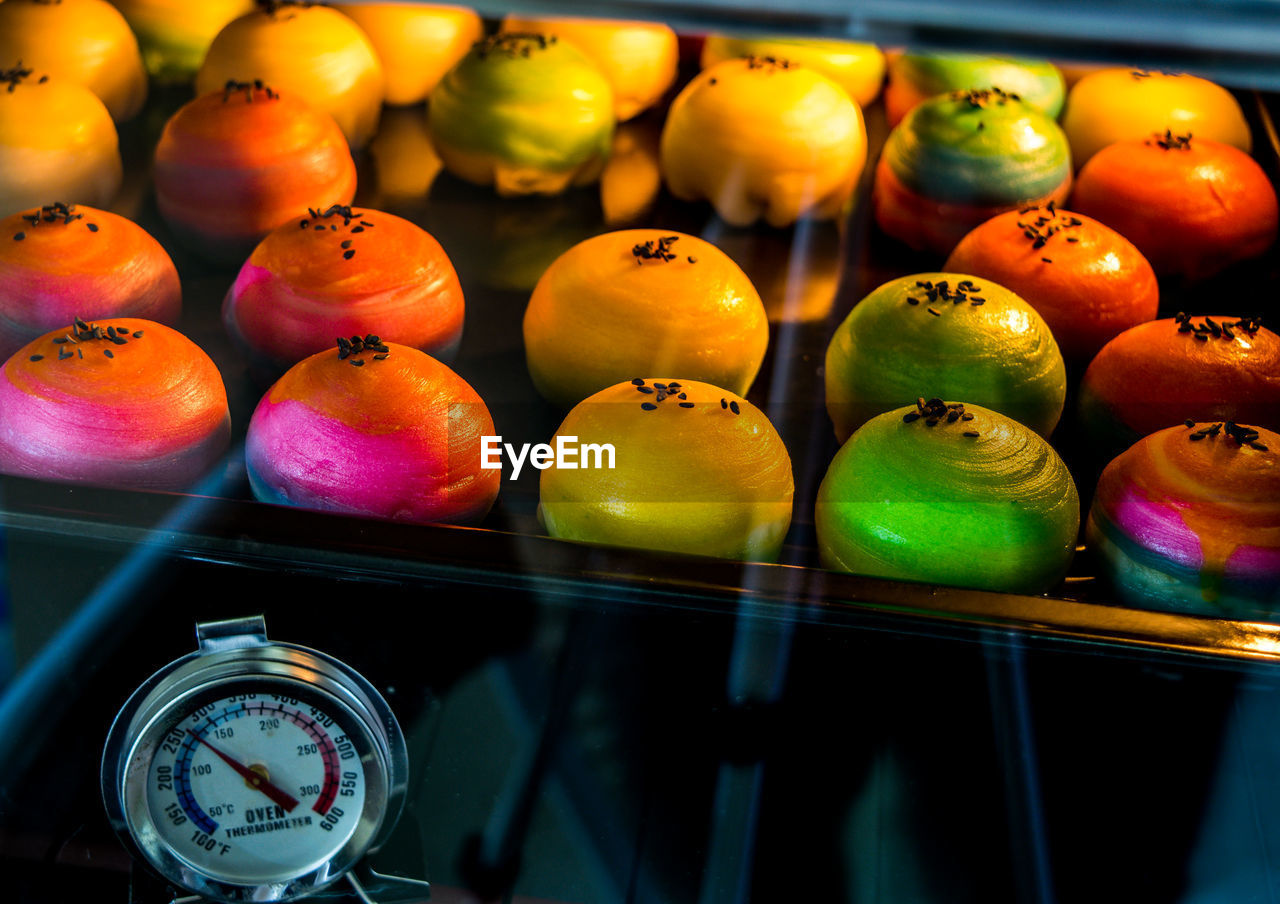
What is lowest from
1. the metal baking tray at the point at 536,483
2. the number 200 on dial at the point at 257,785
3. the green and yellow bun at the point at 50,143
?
the number 200 on dial at the point at 257,785

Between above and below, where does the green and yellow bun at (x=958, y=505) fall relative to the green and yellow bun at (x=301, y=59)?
below

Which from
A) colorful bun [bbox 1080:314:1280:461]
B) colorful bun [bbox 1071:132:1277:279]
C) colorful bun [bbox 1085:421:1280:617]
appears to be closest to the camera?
colorful bun [bbox 1085:421:1280:617]

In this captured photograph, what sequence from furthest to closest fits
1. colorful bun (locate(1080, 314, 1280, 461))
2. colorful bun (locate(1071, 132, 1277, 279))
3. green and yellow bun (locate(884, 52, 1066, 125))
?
green and yellow bun (locate(884, 52, 1066, 125)) → colorful bun (locate(1071, 132, 1277, 279)) → colorful bun (locate(1080, 314, 1280, 461))

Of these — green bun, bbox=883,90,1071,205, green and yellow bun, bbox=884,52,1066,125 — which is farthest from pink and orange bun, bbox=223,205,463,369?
green and yellow bun, bbox=884,52,1066,125

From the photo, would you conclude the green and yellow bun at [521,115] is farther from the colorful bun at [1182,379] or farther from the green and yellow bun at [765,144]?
the colorful bun at [1182,379]

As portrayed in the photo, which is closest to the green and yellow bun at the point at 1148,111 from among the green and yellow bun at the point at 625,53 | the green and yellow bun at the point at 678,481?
the green and yellow bun at the point at 625,53

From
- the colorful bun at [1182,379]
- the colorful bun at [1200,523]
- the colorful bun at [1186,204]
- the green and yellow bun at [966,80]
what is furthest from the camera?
the green and yellow bun at [966,80]

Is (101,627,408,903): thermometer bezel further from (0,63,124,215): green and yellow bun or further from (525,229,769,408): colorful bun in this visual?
(0,63,124,215): green and yellow bun
